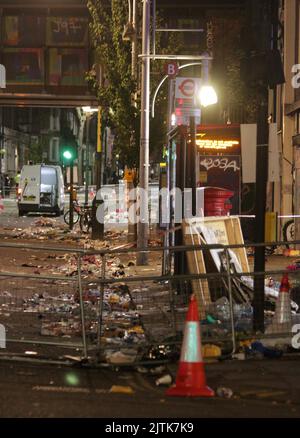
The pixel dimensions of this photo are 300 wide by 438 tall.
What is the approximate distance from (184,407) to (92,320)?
374 cm

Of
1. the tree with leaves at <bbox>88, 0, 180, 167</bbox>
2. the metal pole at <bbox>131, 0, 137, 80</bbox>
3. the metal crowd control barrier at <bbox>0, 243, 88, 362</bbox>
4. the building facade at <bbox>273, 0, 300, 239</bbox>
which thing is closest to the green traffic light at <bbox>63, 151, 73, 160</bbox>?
the tree with leaves at <bbox>88, 0, 180, 167</bbox>

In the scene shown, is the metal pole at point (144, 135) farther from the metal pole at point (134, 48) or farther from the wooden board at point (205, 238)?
the wooden board at point (205, 238)

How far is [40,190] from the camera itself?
38.4 metres

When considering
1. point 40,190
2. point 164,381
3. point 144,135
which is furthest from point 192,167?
point 40,190

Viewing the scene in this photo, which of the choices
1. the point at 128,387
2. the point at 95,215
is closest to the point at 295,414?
the point at 128,387

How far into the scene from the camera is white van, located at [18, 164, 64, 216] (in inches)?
1507

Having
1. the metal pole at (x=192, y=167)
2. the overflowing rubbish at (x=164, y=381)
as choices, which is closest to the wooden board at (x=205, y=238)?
the metal pole at (x=192, y=167)

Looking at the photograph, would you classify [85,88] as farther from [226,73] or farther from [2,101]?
[226,73]

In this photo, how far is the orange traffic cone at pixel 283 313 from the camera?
902cm

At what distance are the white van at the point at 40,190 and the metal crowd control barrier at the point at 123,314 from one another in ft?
90.1

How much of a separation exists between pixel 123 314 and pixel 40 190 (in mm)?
28033

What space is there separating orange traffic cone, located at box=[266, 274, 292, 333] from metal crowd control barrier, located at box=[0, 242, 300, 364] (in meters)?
0.02

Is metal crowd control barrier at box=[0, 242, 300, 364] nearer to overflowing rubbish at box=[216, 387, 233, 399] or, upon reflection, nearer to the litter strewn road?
the litter strewn road

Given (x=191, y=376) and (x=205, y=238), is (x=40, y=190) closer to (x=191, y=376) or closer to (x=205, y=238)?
(x=205, y=238)
